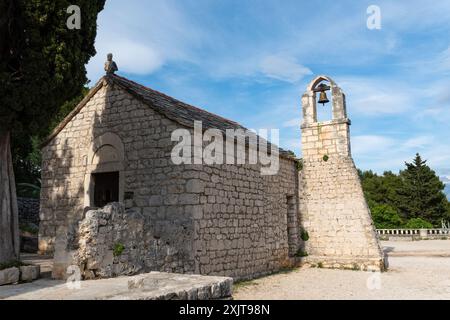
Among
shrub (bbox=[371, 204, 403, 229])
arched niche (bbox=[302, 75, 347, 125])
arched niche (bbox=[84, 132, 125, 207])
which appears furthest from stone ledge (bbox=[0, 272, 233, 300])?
shrub (bbox=[371, 204, 403, 229])

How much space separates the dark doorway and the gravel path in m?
3.98

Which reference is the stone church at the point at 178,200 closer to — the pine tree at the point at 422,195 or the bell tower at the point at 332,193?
the bell tower at the point at 332,193

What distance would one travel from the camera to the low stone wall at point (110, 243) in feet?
Answer: 20.1

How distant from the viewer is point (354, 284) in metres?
9.02

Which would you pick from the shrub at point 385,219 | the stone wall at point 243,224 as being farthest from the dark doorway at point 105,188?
the shrub at point 385,219

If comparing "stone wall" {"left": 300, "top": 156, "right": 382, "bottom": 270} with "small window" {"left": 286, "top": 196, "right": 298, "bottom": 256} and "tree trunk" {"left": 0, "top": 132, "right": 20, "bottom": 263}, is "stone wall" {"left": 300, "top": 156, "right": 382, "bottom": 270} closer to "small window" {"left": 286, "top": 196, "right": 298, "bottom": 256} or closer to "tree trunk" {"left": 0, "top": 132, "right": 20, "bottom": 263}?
"small window" {"left": 286, "top": 196, "right": 298, "bottom": 256}

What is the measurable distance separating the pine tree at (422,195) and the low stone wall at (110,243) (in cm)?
3317

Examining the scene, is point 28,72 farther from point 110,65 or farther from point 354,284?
point 354,284

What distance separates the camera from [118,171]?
9.26 metres

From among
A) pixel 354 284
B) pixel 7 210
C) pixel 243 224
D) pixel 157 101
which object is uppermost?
pixel 157 101

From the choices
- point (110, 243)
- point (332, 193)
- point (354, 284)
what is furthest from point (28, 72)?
point (332, 193)

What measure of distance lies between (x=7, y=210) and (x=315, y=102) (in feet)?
33.3
